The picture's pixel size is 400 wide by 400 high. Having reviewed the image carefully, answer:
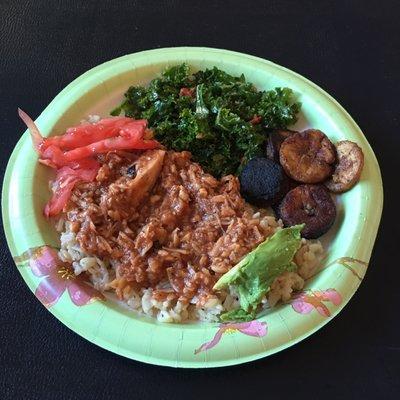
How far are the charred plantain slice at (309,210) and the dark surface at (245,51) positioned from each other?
46 centimetres

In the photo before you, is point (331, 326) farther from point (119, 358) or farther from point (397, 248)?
point (119, 358)

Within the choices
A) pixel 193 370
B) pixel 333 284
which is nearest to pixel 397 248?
pixel 333 284

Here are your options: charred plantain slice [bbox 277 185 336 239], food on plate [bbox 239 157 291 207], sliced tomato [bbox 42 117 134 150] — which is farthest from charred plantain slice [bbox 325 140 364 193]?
sliced tomato [bbox 42 117 134 150]

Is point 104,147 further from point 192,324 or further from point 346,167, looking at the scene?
point 346,167

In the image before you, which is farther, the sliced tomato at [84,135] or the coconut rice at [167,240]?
the sliced tomato at [84,135]

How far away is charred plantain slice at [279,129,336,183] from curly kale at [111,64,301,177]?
0.70ft

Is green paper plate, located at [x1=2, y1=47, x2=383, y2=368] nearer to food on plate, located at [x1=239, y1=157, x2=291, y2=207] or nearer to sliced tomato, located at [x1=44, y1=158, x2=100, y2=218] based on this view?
sliced tomato, located at [x1=44, y1=158, x2=100, y2=218]

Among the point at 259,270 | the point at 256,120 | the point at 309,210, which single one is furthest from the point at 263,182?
the point at 259,270

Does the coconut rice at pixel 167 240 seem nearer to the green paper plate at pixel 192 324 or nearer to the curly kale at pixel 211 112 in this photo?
the green paper plate at pixel 192 324

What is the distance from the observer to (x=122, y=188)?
3186mm

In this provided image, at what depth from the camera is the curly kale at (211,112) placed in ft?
11.5

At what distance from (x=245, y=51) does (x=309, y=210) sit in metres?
1.71

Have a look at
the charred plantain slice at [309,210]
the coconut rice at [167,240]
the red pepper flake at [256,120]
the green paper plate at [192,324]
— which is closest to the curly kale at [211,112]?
the red pepper flake at [256,120]

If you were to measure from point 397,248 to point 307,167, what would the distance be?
795 millimetres
